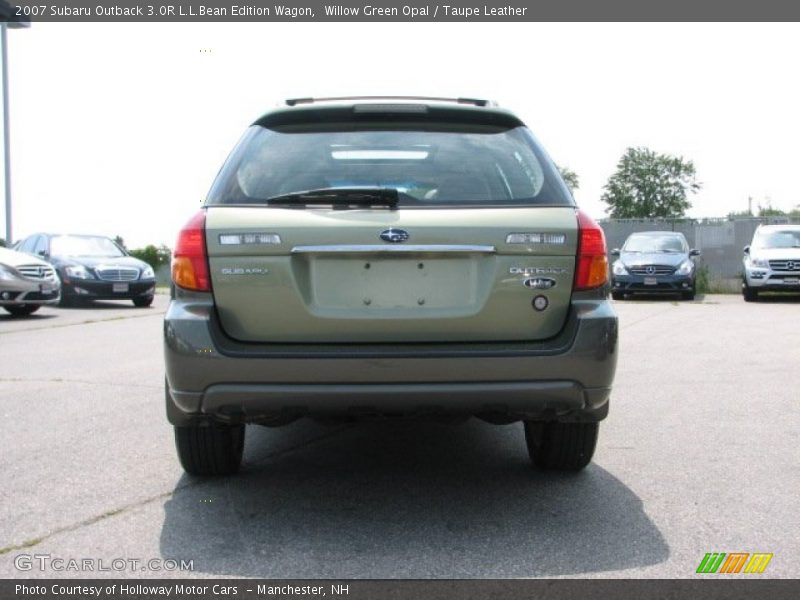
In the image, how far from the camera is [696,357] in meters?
9.40

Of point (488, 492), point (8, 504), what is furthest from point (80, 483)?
point (488, 492)

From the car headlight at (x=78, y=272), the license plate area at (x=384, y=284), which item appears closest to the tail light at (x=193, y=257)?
the license plate area at (x=384, y=284)

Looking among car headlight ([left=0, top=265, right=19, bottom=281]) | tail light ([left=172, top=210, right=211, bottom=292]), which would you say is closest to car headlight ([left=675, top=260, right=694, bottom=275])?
car headlight ([left=0, top=265, right=19, bottom=281])

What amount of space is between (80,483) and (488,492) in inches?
77.2

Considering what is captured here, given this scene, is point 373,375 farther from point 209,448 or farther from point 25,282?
point 25,282

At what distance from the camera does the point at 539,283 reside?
11.7 feet

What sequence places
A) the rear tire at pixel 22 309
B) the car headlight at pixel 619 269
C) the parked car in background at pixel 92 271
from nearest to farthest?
the rear tire at pixel 22 309, the parked car in background at pixel 92 271, the car headlight at pixel 619 269

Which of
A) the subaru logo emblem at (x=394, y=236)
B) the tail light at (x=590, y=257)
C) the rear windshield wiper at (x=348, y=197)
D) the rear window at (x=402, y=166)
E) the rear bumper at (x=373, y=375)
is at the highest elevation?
the rear window at (x=402, y=166)

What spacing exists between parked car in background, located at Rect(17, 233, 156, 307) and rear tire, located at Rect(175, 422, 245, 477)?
14.0 meters

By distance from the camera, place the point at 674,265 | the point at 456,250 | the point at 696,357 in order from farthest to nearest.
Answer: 1. the point at 674,265
2. the point at 696,357
3. the point at 456,250

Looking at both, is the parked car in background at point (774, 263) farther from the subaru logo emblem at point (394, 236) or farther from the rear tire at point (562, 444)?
the subaru logo emblem at point (394, 236)

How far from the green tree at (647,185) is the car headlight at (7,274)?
59.3m

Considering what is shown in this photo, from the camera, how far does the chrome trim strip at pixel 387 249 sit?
3.49 m

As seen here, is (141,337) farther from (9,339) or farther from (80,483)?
(80,483)
